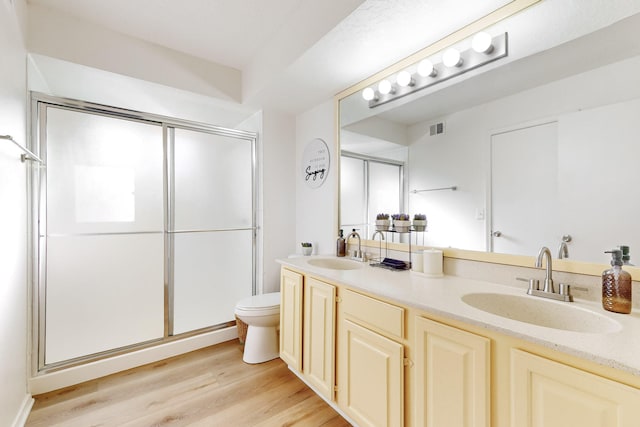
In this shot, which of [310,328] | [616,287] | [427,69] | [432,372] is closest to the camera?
[616,287]

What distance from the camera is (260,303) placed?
2.28m

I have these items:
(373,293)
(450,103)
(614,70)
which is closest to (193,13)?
(450,103)

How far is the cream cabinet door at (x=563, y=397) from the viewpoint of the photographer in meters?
0.68

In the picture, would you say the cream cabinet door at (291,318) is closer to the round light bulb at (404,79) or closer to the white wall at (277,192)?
the white wall at (277,192)

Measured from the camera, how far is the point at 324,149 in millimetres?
2504

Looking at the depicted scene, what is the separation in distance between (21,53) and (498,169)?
9.45 feet

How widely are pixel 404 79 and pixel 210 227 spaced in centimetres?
206

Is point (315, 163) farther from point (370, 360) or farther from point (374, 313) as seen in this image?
point (370, 360)

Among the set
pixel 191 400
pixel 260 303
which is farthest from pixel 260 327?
pixel 191 400

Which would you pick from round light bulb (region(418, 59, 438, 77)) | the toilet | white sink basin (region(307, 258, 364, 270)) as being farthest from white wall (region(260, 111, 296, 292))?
round light bulb (region(418, 59, 438, 77))

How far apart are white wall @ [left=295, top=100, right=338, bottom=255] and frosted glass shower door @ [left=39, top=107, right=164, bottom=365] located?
4.15 feet

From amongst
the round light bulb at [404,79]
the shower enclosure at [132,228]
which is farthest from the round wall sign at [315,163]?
the round light bulb at [404,79]

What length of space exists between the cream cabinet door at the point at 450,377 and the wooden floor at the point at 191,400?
0.75 m

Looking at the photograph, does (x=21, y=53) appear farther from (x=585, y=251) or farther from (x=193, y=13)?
(x=585, y=251)
